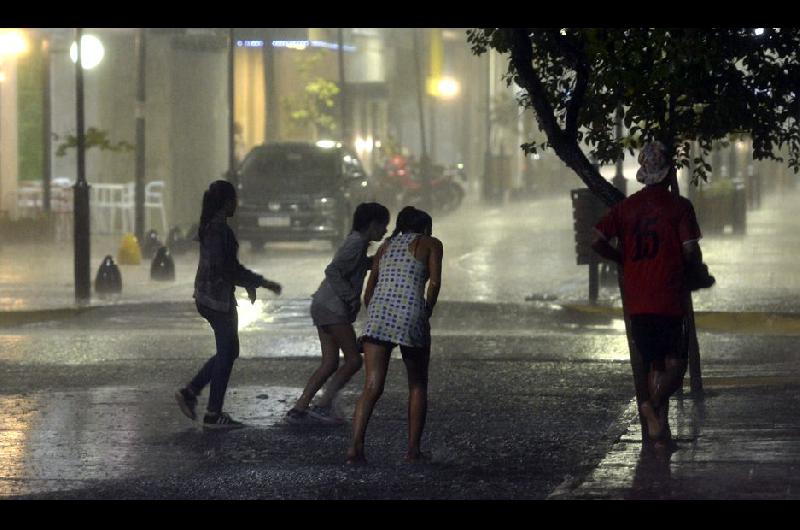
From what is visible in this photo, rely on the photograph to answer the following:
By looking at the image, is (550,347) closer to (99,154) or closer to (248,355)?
(248,355)

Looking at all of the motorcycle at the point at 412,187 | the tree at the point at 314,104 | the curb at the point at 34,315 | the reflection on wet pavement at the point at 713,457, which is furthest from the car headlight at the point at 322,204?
the tree at the point at 314,104

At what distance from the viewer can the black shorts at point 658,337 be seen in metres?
9.59

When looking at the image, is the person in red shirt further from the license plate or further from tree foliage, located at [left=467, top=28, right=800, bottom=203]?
the license plate

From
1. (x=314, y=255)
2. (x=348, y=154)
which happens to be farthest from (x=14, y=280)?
(x=348, y=154)

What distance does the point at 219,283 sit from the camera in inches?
441

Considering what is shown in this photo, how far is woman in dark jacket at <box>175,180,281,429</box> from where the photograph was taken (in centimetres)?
1118

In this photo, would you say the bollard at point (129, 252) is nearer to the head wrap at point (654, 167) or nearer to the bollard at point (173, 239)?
the bollard at point (173, 239)

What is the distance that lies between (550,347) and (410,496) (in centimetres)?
710

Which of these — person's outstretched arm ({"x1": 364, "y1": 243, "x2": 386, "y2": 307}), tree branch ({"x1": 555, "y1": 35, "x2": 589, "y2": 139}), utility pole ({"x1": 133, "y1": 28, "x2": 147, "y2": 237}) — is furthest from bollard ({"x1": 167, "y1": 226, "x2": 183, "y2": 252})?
person's outstretched arm ({"x1": 364, "y1": 243, "x2": 386, "y2": 307})

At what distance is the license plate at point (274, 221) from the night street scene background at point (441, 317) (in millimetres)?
55

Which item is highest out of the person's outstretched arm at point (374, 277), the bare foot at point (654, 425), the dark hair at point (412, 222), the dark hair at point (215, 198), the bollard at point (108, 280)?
the dark hair at point (215, 198)

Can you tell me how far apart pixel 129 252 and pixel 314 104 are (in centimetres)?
2466

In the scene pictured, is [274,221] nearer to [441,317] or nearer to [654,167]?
[441,317]

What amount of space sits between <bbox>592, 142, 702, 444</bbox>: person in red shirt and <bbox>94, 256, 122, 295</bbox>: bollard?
12.2m
